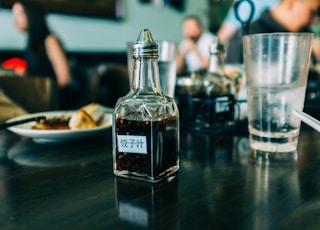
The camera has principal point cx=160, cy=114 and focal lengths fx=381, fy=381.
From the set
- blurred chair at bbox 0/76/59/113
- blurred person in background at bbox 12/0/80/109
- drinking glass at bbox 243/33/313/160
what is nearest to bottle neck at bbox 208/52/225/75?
drinking glass at bbox 243/33/313/160

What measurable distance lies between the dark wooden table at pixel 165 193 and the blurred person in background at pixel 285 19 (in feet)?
4.98

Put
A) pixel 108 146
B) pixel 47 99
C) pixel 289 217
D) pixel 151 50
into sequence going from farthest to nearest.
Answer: pixel 47 99 → pixel 108 146 → pixel 151 50 → pixel 289 217

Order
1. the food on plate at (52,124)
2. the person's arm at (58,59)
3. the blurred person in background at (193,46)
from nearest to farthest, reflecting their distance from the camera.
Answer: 1. the food on plate at (52,124)
2. the person's arm at (58,59)
3. the blurred person in background at (193,46)

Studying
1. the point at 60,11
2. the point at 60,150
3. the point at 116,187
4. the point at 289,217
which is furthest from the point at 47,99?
the point at 60,11

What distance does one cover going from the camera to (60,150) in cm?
70

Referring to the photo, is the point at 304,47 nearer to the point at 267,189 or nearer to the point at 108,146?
the point at 267,189

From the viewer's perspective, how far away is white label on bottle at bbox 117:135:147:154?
514mm

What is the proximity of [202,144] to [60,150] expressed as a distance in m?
0.27

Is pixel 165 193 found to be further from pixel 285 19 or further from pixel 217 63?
pixel 285 19

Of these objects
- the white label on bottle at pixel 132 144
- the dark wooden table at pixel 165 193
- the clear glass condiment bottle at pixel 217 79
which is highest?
the clear glass condiment bottle at pixel 217 79

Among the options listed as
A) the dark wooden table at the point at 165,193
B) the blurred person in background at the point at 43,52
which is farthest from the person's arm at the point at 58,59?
the dark wooden table at the point at 165,193

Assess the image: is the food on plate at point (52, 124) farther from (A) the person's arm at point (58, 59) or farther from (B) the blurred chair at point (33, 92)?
(A) the person's arm at point (58, 59)

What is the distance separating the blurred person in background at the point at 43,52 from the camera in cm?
260

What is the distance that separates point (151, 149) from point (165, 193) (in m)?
0.07
